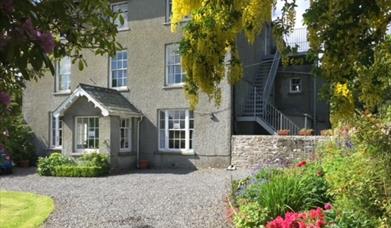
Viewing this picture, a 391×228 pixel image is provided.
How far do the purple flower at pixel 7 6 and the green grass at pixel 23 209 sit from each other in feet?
25.6

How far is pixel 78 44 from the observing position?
3.98m

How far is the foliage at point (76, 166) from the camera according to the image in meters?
18.2

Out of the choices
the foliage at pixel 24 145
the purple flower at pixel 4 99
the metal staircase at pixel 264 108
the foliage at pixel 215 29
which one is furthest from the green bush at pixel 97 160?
the purple flower at pixel 4 99

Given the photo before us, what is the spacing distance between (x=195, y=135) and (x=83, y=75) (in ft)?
23.4

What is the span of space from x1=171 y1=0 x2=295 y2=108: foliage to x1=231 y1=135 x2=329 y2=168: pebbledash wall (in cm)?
1244

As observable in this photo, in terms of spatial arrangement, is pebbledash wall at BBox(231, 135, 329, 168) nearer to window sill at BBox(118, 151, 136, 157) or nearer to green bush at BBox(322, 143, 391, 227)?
window sill at BBox(118, 151, 136, 157)

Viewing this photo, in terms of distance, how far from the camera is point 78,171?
60.0ft

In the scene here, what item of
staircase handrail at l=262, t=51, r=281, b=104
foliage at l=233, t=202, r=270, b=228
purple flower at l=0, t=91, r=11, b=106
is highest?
staircase handrail at l=262, t=51, r=281, b=104

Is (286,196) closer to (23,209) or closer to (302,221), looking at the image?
(302,221)

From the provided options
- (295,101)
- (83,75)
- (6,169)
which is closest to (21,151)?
(6,169)

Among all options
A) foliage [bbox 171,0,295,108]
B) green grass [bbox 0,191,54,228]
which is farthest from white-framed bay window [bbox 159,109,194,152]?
foliage [bbox 171,0,295,108]

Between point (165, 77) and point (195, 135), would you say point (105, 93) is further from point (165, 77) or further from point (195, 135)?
point (195, 135)

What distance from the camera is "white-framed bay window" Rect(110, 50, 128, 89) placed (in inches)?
886

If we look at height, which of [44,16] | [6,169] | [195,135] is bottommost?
[6,169]
